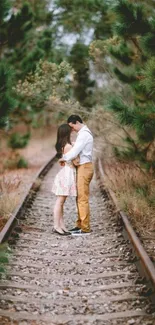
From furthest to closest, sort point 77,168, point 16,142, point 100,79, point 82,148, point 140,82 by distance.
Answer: point 16,142
point 100,79
point 140,82
point 77,168
point 82,148

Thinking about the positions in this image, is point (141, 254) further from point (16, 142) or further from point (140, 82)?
point (16, 142)

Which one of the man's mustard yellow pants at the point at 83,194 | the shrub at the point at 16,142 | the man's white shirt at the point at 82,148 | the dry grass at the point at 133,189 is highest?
the man's white shirt at the point at 82,148

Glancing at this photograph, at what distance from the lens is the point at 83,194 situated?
8.27 meters

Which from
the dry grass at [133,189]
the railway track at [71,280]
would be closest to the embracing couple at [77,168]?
the railway track at [71,280]

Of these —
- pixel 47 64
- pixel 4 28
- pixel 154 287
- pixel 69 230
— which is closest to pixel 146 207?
pixel 69 230

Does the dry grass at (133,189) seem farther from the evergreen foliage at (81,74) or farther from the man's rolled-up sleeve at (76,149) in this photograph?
the evergreen foliage at (81,74)

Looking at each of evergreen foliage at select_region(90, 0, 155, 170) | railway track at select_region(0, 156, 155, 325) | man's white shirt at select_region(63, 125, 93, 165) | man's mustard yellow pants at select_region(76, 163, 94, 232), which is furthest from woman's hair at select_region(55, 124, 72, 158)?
railway track at select_region(0, 156, 155, 325)

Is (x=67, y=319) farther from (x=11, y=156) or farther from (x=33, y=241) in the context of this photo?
(x=11, y=156)

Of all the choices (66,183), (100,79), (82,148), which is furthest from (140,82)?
(100,79)

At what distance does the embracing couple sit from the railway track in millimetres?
275

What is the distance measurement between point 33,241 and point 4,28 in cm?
833

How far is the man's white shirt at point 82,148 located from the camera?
805 cm

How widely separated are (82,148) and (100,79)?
993 cm

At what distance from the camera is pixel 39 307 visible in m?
5.16
